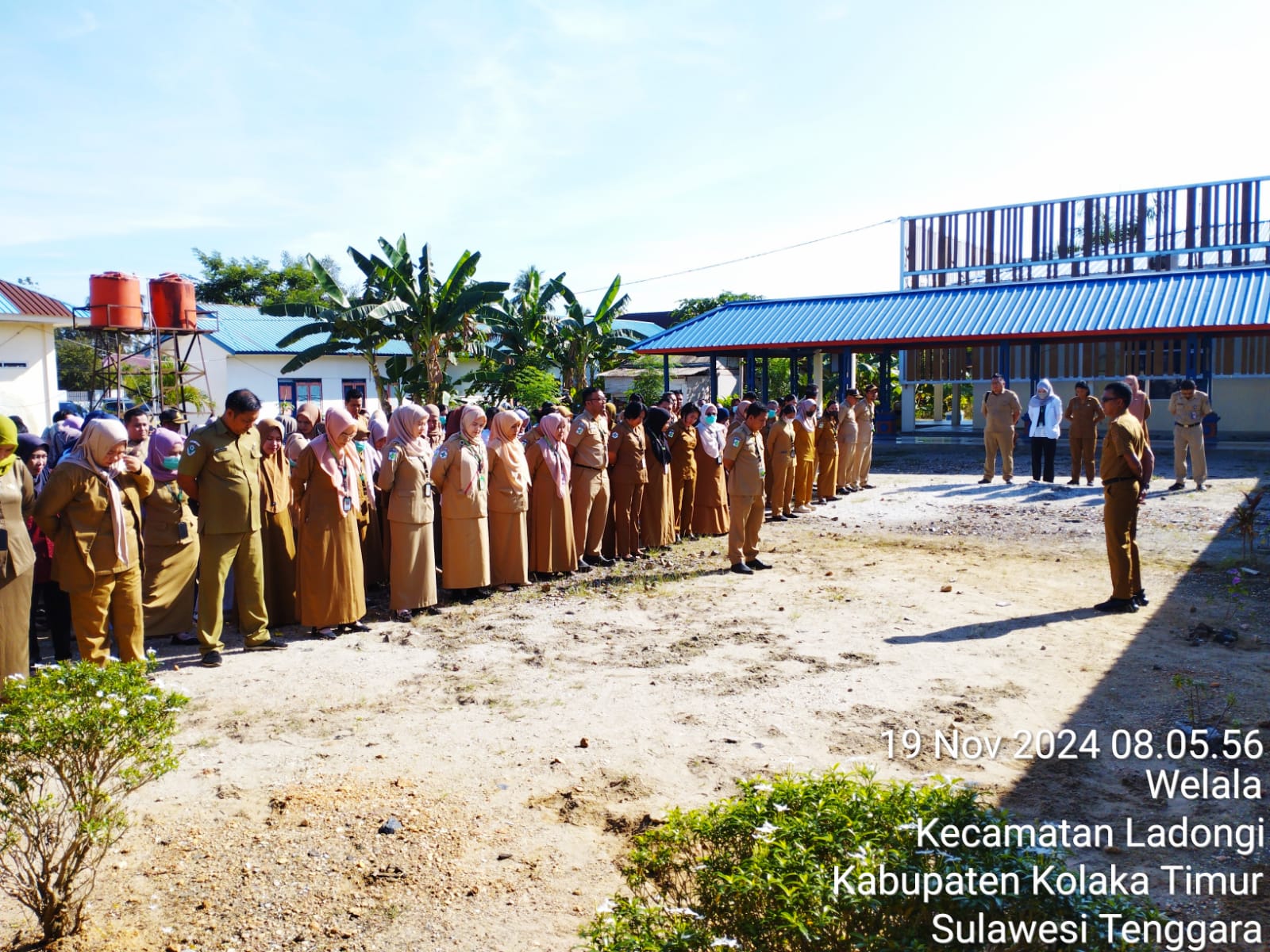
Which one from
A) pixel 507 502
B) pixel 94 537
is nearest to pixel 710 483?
pixel 507 502

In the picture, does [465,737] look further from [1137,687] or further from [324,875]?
[1137,687]

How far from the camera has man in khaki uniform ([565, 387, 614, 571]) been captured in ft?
31.5

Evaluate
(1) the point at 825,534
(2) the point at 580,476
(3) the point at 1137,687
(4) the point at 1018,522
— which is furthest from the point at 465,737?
(4) the point at 1018,522

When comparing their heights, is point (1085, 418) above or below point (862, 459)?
above

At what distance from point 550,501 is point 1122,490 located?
16.1ft

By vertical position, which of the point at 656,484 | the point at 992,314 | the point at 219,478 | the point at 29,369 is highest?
the point at 992,314

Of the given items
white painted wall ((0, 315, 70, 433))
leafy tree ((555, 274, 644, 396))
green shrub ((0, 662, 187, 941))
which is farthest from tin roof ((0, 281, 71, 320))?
green shrub ((0, 662, 187, 941))

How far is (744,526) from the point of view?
376 inches

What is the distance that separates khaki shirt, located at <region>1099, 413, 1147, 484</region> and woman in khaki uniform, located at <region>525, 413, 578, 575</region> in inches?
183

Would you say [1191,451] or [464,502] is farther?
[1191,451]

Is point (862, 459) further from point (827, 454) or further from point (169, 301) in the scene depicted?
point (169, 301)

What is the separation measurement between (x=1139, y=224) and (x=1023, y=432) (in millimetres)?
8193

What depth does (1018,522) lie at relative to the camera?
1234cm

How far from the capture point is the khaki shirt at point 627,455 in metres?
10.1
